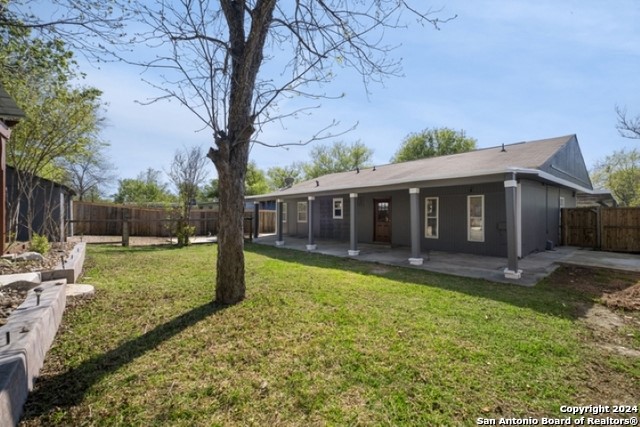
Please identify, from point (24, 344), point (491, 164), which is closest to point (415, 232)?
point (491, 164)

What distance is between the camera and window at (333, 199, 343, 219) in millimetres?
13453

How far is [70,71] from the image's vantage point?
5344 millimetres

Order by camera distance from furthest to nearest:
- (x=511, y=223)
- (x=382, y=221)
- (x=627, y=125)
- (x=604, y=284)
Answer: (x=627, y=125)
(x=382, y=221)
(x=511, y=223)
(x=604, y=284)

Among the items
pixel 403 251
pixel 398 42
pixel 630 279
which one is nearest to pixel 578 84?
pixel 630 279

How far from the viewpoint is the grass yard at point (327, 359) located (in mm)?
2141

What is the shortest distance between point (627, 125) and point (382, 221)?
10946mm

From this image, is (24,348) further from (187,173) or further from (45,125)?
(187,173)

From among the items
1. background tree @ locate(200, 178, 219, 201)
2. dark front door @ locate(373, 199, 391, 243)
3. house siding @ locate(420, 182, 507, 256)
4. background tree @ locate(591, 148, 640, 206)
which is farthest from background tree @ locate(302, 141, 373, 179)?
house siding @ locate(420, 182, 507, 256)

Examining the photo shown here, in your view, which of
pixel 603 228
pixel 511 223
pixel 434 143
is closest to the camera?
pixel 511 223

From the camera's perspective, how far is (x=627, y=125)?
12.0 meters

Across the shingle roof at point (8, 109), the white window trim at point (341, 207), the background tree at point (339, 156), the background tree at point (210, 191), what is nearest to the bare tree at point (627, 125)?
the white window trim at point (341, 207)

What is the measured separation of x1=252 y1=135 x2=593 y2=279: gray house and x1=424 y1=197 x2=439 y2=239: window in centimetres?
3

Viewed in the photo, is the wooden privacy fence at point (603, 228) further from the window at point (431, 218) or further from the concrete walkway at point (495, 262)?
the window at point (431, 218)

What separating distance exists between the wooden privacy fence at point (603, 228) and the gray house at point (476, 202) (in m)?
0.52
